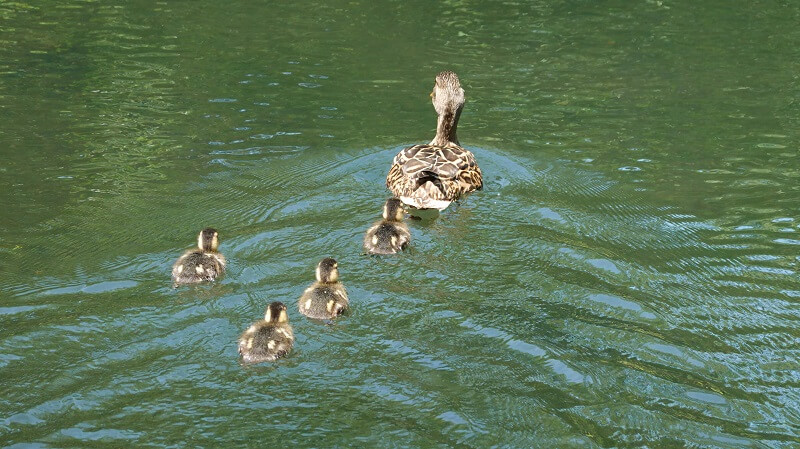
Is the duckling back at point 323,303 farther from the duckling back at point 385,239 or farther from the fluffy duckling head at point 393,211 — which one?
the fluffy duckling head at point 393,211

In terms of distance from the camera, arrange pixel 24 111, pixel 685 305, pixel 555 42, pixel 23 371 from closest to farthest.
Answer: pixel 23 371, pixel 685 305, pixel 24 111, pixel 555 42

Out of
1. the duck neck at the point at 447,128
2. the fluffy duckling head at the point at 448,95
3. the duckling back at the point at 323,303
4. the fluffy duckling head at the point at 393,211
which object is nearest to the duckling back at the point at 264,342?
the duckling back at the point at 323,303

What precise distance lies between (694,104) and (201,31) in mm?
6643

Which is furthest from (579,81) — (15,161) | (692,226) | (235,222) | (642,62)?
(15,161)

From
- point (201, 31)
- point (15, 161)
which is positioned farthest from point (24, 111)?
point (201, 31)

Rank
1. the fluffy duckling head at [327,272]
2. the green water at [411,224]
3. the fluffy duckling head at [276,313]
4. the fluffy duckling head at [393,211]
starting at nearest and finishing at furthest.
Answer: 1. the green water at [411,224]
2. the fluffy duckling head at [276,313]
3. the fluffy duckling head at [327,272]
4. the fluffy duckling head at [393,211]

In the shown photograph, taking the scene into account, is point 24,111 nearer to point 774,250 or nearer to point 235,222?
point 235,222

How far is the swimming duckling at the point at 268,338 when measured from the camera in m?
6.25

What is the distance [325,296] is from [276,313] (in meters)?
0.38

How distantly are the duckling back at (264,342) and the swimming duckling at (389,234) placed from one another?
147cm

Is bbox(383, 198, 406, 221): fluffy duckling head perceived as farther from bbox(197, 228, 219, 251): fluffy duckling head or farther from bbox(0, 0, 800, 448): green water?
bbox(197, 228, 219, 251): fluffy duckling head

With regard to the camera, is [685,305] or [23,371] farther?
[685,305]

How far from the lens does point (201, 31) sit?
14586 millimetres

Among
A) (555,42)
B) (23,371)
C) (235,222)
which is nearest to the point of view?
(23,371)
